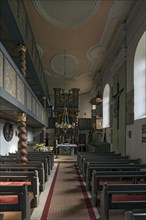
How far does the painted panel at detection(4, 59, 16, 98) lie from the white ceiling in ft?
14.7

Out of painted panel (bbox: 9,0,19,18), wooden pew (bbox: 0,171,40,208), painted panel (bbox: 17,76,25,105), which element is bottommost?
wooden pew (bbox: 0,171,40,208)

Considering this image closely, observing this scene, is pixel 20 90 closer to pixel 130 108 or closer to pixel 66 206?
pixel 66 206

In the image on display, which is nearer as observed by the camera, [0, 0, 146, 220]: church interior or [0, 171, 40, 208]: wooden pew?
[0, 0, 146, 220]: church interior

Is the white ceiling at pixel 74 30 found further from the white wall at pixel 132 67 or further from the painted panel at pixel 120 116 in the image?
the painted panel at pixel 120 116

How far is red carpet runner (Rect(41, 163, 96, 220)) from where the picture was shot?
15.1 ft

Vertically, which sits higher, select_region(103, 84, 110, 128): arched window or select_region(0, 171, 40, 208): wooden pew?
select_region(103, 84, 110, 128): arched window

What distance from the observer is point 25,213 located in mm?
3658

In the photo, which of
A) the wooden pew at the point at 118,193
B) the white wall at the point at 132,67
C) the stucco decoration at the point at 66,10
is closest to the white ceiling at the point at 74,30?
the stucco decoration at the point at 66,10

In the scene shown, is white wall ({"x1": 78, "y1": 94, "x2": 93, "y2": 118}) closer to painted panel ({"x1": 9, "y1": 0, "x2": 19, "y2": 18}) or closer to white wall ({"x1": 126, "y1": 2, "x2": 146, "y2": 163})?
white wall ({"x1": 126, "y1": 2, "x2": 146, "y2": 163})

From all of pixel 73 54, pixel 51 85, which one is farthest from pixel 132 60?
pixel 51 85

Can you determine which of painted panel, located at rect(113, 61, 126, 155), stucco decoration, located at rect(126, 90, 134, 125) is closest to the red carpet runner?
stucco decoration, located at rect(126, 90, 134, 125)

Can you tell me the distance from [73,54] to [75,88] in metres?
7.03

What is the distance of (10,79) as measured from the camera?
5648 mm

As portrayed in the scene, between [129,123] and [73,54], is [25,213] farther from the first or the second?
[73,54]
